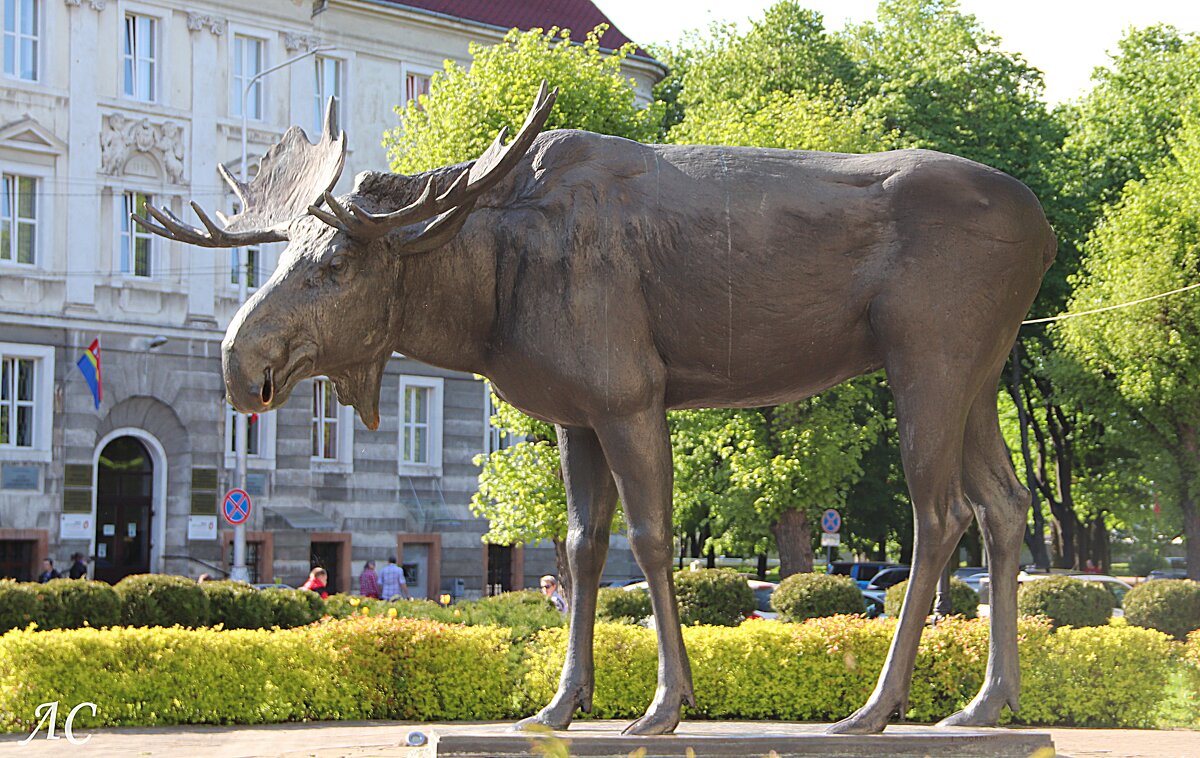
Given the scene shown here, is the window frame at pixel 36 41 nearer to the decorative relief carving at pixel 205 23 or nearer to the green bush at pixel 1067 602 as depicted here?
the decorative relief carving at pixel 205 23

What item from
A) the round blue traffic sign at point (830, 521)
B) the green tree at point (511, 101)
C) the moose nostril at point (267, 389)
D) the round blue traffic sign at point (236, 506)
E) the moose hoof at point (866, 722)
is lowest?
the moose hoof at point (866, 722)

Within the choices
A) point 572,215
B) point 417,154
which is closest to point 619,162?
point 572,215

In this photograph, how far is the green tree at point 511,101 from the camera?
26.6m

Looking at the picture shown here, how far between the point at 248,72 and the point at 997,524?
Result: 104ft

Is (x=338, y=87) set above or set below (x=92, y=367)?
above

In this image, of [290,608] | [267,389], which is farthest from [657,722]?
[290,608]

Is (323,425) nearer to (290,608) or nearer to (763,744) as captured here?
(290,608)

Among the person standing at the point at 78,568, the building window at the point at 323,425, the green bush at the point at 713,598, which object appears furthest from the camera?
the building window at the point at 323,425

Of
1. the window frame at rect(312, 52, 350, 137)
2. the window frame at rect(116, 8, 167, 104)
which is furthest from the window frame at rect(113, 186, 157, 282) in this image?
the window frame at rect(312, 52, 350, 137)

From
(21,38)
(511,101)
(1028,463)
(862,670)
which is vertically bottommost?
(862,670)

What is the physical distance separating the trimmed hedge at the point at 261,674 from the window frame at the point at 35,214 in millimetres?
21241

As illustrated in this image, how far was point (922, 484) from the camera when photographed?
7309 mm

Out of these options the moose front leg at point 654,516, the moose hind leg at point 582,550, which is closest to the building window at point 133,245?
the moose hind leg at point 582,550

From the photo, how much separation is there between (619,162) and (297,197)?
1.54 metres
